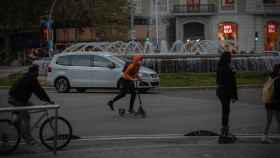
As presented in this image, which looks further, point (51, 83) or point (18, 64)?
point (18, 64)

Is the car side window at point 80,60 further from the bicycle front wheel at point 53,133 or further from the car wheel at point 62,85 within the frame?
the bicycle front wheel at point 53,133

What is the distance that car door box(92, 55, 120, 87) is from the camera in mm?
27625

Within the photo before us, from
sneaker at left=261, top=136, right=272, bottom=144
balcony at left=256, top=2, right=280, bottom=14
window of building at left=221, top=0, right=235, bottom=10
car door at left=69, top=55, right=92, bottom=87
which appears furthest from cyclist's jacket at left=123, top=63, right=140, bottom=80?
window of building at left=221, top=0, right=235, bottom=10

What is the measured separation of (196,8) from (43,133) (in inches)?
2344

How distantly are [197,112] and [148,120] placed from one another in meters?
2.39

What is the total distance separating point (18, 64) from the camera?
65.6 meters

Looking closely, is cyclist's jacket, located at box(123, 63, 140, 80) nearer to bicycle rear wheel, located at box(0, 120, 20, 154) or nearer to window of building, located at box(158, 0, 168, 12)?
bicycle rear wheel, located at box(0, 120, 20, 154)

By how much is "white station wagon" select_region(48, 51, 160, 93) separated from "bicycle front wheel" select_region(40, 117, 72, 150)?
14259 millimetres

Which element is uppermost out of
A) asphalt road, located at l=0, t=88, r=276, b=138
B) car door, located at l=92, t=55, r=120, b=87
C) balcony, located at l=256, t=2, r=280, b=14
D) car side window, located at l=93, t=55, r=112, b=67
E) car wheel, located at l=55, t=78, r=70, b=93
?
balcony, located at l=256, t=2, r=280, b=14

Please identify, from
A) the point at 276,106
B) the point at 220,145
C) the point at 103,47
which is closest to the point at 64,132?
the point at 220,145

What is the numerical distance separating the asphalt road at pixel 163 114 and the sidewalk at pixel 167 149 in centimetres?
116

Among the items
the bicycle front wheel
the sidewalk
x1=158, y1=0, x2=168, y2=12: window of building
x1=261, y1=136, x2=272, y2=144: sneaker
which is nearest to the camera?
the sidewalk

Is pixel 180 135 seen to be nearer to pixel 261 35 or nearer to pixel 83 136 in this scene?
pixel 83 136

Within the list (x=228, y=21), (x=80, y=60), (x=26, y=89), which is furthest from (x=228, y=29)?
(x=26, y=89)
